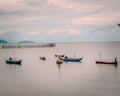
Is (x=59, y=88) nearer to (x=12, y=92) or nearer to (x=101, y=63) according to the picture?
(x=12, y=92)

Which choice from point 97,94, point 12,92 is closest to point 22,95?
point 12,92

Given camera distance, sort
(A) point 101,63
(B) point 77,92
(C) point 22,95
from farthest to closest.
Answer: (A) point 101,63, (B) point 77,92, (C) point 22,95

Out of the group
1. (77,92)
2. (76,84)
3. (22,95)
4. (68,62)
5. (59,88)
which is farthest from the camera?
(68,62)

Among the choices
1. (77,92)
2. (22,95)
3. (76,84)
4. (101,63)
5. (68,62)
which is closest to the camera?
(22,95)

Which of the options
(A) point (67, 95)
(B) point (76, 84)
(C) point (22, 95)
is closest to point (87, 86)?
(B) point (76, 84)

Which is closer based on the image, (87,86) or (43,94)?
(43,94)

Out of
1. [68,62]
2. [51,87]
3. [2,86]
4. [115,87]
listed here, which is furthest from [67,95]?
[68,62]

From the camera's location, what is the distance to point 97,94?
31.6m

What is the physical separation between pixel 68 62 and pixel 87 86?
45375 mm

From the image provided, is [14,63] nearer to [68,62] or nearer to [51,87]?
[68,62]

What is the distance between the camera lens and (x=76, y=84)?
128 ft

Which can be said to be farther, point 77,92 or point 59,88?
point 59,88

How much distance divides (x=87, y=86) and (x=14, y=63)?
4342 centimetres

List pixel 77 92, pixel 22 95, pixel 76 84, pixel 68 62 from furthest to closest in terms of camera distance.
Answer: pixel 68 62 < pixel 76 84 < pixel 77 92 < pixel 22 95
